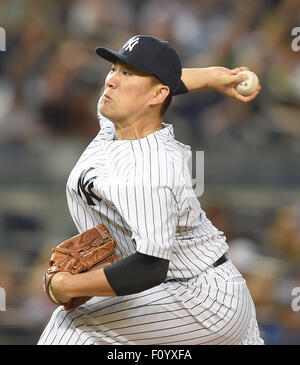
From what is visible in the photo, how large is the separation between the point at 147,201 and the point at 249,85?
1.99 feet

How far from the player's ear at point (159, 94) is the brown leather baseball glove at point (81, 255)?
14.1 inches

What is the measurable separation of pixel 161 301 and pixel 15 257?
2.53 meters

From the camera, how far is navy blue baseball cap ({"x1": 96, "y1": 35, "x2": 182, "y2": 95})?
6.39ft

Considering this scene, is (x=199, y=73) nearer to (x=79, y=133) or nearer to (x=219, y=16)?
(x=79, y=133)

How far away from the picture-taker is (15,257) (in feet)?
14.3

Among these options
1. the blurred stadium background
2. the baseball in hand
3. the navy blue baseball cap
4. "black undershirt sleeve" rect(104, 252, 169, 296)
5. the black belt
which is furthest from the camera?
the blurred stadium background

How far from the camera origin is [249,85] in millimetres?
2219

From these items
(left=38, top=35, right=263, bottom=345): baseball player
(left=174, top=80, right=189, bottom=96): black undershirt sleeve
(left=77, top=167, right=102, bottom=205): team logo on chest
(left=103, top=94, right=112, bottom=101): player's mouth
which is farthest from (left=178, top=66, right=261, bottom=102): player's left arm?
(left=77, top=167, right=102, bottom=205): team logo on chest

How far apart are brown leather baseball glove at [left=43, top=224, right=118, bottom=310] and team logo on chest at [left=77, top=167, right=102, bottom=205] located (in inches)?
3.2

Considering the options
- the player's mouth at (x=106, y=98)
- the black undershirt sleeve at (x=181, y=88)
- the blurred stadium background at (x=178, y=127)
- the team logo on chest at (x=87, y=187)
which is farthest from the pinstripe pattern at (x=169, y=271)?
the blurred stadium background at (x=178, y=127)

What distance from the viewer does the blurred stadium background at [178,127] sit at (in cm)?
426

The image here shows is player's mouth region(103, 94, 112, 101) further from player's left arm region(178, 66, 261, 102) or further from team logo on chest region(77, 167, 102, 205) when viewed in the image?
player's left arm region(178, 66, 261, 102)

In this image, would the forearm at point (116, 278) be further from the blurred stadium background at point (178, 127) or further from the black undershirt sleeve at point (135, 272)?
the blurred stadium background at point (178, 127)
